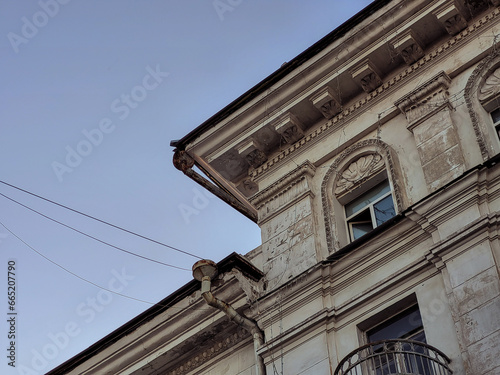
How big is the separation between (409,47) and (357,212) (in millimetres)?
2806

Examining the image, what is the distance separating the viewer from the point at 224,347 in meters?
13.8

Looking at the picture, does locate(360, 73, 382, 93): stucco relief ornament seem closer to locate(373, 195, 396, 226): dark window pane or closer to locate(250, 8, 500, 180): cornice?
locate(250, 8, 500, 180): cornice

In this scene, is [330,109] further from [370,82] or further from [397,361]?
[397,361]

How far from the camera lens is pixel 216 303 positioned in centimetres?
1297

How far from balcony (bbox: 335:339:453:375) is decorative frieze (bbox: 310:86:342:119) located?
463 cm

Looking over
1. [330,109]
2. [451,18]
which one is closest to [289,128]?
[330,109]

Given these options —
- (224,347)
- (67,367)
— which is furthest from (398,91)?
(67,367)

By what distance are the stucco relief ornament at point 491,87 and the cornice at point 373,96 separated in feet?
2.85

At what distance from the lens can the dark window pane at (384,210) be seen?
43.5 feet

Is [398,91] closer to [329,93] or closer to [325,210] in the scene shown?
[329,93]

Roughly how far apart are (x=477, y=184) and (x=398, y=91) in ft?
10.2

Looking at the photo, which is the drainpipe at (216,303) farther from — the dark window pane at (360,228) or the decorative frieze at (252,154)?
the decorative frieze at (252,154)

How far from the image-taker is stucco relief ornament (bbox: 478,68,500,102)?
42.3 feet

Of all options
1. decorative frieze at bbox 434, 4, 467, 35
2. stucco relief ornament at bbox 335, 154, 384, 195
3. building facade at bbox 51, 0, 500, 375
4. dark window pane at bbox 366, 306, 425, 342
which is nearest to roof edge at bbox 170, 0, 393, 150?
building facade at bbox 51, 0, 500, 375
